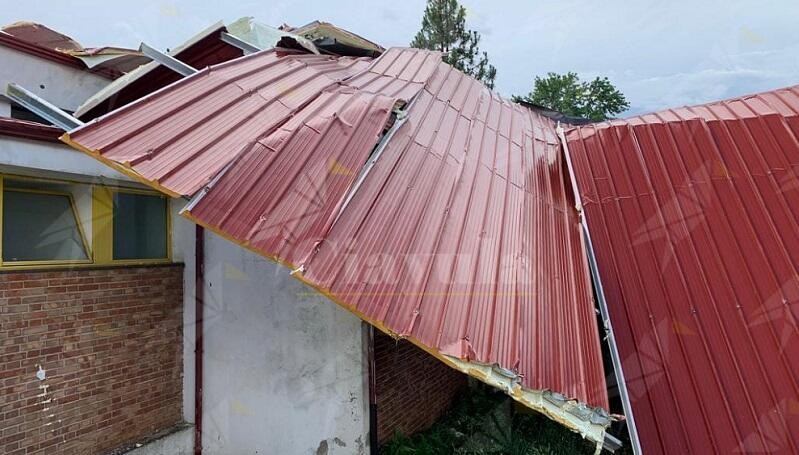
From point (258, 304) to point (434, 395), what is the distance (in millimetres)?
2142

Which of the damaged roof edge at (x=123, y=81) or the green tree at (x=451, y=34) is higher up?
the green tree at (x=451, y=34)

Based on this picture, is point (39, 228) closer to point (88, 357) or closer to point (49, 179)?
point (49, 179)

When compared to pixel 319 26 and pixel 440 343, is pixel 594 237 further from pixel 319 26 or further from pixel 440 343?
pixel 319 26

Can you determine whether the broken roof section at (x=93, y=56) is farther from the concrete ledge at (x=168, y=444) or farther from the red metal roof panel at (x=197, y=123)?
the concrete ledge at (x=168, y=444)

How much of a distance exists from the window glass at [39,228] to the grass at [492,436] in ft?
10.4

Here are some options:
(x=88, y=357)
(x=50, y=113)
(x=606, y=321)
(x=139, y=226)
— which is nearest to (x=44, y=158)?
(x=50, y=113)

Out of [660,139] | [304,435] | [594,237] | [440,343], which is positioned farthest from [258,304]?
[660,139]

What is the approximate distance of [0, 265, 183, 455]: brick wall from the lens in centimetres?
374

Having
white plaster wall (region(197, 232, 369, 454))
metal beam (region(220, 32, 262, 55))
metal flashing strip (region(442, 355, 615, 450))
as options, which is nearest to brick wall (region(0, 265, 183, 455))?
white plaster wall (region(197, 232, 369, 454))

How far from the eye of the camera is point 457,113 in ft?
19.9

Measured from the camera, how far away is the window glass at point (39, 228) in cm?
380

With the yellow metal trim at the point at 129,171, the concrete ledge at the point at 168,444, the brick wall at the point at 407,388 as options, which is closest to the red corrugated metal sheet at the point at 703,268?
the brick wall at the point at 407,388

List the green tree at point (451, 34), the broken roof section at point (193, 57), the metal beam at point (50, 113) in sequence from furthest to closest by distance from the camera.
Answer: the green tree at point (451, 34), the broken roof section at point (193, 57), the metal beam at point (50, 113)

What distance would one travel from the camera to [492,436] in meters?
4.79
